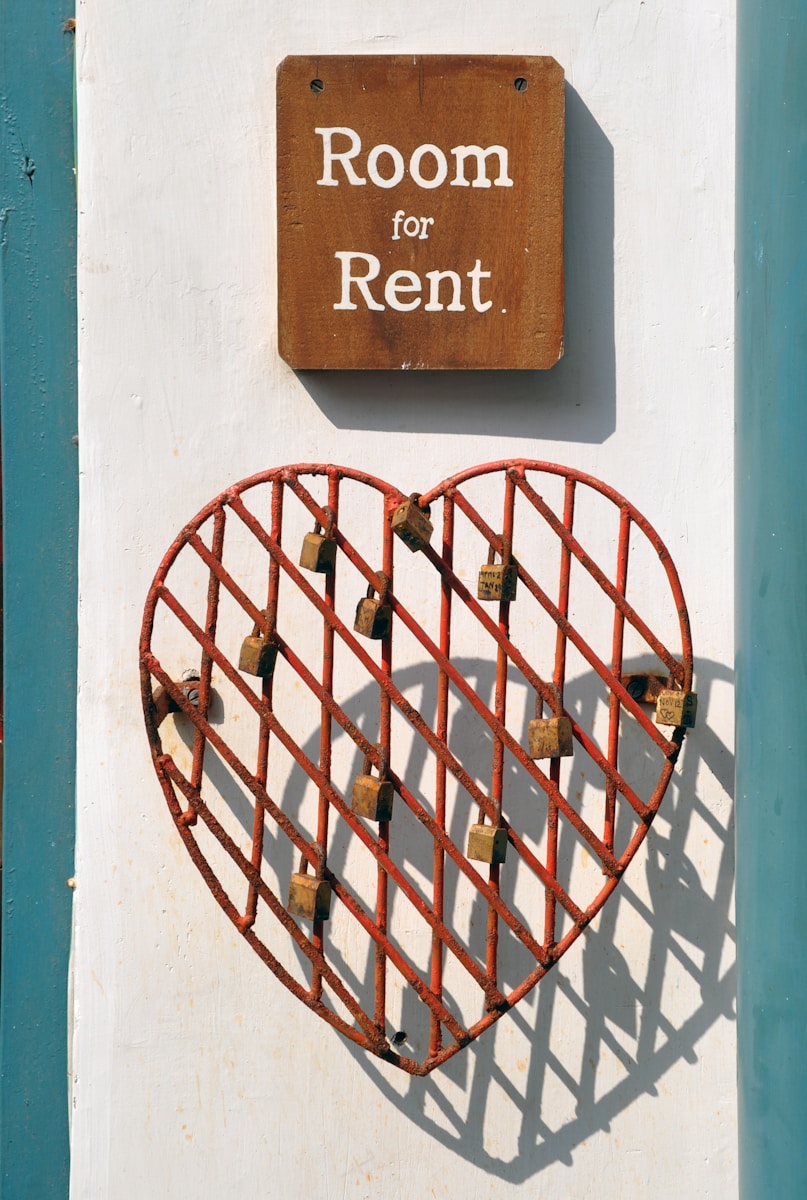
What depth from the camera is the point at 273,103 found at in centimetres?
177

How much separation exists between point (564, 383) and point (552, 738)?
54cm

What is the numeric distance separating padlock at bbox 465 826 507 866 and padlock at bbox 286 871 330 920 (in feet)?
0.64

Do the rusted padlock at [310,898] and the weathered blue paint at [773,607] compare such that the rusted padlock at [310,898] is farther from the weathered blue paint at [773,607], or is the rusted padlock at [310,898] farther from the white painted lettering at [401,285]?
the white painted lettering at [401,285]

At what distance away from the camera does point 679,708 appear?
161cm

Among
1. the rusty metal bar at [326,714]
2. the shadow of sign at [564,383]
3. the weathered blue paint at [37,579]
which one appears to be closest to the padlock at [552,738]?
the rusty metal bar at [326,714]

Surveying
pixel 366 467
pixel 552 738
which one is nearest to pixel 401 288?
pixel 366 467

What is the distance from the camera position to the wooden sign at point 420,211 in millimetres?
1711

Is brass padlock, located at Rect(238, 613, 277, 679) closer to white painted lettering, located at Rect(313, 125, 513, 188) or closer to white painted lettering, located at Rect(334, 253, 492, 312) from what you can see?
white painted lettering, located at Rect(334, 253, 492, 312)

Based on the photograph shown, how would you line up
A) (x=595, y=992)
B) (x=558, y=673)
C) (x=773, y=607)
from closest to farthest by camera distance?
(x=773, y=607)
(x=558, y=673)
(x=595, y=992)

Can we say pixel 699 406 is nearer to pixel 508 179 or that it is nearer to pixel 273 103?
pixel 508 179

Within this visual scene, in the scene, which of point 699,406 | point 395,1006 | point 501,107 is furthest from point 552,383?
point 395,1006

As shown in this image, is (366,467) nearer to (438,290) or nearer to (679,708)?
(438,290)

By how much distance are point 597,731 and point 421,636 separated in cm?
34

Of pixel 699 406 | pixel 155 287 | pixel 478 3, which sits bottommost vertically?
pixel 699 406
